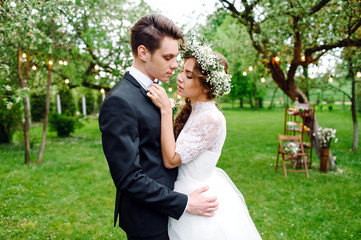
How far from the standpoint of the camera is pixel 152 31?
1894 mm

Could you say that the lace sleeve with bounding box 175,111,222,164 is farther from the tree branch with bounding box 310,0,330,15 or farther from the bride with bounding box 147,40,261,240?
the tree branch with bounding box 310,0,330,15

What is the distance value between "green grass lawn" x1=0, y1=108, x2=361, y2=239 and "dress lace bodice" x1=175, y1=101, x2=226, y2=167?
3369mm

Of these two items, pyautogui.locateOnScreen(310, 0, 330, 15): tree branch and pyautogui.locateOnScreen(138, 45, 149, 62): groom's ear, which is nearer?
pyautogui.locateOnScreen(138, 45, 149, 62): groom's ear

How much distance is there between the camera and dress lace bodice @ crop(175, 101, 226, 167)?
81.7 inches

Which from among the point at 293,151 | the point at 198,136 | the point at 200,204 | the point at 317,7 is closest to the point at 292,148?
the point at 293,151

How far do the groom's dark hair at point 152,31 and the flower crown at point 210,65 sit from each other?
436mm

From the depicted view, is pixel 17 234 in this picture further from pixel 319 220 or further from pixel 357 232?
pixel 357 232

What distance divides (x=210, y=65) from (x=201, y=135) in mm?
622

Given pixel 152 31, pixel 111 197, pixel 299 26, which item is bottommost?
pixel 111 197

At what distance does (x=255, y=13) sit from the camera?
324 inches

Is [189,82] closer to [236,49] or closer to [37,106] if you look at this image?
[236,49]

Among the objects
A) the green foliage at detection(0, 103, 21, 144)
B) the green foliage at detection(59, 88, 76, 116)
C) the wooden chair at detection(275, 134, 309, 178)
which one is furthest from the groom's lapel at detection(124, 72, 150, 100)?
the green foliage at detection(59, 88, 76, 116)

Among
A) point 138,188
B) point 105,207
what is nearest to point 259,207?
point 105,207

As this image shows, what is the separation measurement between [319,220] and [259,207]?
1.20 m
